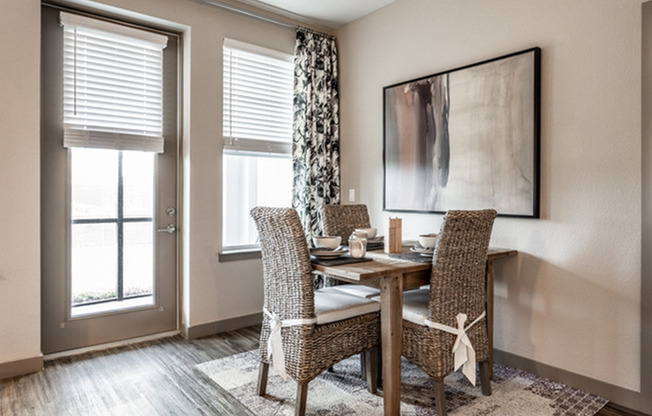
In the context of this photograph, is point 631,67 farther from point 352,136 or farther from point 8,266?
point 8,266

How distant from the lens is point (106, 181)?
3.09 meters

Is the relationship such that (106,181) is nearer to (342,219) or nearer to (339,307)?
(342,219)

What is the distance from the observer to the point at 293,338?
2.05 m

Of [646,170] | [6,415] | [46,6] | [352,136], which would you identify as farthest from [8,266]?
[646,170]

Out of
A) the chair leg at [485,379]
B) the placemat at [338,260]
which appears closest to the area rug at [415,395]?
the chair leg at [485,379]

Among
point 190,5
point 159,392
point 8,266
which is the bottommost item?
point 159,392

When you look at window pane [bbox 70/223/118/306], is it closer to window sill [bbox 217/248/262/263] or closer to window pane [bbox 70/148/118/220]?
window pane [bbox 70/148/118/220]

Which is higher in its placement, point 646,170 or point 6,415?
point 646,170

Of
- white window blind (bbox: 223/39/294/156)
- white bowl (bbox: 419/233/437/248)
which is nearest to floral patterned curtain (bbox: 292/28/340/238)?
white window blind (bbox: 223/39/294/156)

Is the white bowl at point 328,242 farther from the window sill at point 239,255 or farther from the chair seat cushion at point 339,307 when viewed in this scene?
the window sill at point 239,255

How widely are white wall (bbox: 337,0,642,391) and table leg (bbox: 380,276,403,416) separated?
1.10 metres

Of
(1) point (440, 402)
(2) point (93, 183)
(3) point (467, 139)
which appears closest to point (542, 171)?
(3) point (467, 139)

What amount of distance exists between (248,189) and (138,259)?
106 cm

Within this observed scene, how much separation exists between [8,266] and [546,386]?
3335 mm
